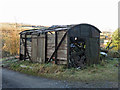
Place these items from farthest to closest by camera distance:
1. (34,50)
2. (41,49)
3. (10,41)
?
(10,41)
(34,50)
(41,49)

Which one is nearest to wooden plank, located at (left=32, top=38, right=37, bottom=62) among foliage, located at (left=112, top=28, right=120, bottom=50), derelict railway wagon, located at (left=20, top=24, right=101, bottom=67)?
derelict railway wagon, located at (left=20, top=24, right=101, bottom=67)

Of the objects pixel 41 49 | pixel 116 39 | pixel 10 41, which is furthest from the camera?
pixel 10 41

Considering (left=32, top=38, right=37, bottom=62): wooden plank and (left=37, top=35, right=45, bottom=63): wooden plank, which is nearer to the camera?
(left=37, top=35, right=45, bottom=63): wooden plank

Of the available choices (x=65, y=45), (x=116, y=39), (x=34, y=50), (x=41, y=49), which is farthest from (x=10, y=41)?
(x=116, y=39)

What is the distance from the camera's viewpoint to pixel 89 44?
10023 millimetres

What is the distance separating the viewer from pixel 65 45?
8.71 metres

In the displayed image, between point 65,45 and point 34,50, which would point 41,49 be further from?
point 65,45

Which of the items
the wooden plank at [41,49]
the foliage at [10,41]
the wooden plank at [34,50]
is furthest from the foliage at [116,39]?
the foliage at [10,41]

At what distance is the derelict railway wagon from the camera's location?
28.9 feet

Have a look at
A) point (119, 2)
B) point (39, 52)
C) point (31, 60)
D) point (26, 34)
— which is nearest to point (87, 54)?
point (39, 52)

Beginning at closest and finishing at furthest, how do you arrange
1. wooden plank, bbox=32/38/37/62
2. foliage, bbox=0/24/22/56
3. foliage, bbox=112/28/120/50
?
1. wooden plank, bbox=32/38/37/62
2. foliage, bbox=112/28/120/50
3. foliage, bbox=0/24/22/56

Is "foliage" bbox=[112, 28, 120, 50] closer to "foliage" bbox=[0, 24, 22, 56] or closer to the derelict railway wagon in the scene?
the derelict railway wagon

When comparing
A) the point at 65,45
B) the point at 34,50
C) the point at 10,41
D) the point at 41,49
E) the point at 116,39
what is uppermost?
the point at 116,39

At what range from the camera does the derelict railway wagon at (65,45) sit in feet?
28.9
